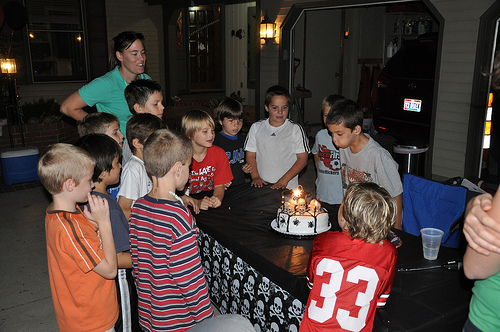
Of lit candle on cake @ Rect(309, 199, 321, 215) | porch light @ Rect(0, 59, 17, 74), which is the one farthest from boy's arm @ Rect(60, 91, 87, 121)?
porch light @ Rect(0, 59, 17, 74)

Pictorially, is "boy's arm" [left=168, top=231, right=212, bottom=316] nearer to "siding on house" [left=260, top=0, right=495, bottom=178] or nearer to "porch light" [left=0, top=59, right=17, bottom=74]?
"siding on house" [left=260, top=0, right=495, bottom=178]

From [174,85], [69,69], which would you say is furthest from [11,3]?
[174,85]

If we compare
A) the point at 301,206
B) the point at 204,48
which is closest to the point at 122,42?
the point at 301,206

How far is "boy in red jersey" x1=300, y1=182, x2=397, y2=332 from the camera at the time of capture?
1.90 metres

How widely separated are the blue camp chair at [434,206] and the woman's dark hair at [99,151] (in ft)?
8.13

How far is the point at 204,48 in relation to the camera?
14.6m

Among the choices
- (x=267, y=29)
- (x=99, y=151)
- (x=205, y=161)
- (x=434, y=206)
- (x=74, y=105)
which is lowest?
(x=434, y=206)

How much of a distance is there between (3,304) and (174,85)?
10156 mm

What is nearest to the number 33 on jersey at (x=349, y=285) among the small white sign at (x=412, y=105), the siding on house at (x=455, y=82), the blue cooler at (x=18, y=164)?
the siding on house at (x=455, y=82)

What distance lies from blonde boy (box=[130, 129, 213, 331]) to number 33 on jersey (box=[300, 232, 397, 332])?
62 centimetres

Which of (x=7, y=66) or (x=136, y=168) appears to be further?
(x=7, y=66)

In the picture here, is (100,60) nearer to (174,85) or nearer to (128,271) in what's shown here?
(174,85)

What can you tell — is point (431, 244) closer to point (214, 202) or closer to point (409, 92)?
point (214, 202)

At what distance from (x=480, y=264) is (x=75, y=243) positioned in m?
1.83
